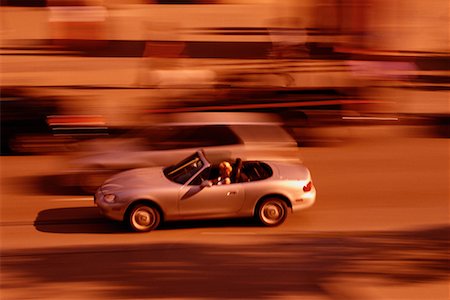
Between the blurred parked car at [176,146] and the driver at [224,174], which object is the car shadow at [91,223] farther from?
the blurred parked car at [176,146]

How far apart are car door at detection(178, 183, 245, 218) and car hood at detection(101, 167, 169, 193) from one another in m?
0.41

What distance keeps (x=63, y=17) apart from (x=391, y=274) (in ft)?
79.7

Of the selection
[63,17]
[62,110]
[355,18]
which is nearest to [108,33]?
[63,17]

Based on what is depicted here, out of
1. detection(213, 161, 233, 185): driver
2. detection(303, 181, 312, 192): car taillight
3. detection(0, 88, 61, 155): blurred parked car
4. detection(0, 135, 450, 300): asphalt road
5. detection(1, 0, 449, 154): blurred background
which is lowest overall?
detection(0, 135, 450, 300): asphalt road

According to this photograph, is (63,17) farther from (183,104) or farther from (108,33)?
(183,104)

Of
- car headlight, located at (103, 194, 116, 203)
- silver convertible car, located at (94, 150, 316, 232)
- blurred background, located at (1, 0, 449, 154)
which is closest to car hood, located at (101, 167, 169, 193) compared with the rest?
silver convertible car, located at (94, 150, 316, 232)

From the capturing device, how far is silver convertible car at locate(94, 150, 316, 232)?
11.0 m

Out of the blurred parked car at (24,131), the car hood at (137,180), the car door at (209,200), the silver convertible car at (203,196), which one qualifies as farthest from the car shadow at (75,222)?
the blurred parked car at (24,131)

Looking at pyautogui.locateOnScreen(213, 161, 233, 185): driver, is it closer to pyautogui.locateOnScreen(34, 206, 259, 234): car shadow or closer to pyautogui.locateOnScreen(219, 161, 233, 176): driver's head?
pyautogui.locateOnScreen(219, 161, 233, 176): driver's head

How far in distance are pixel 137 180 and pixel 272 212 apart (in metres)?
2.23

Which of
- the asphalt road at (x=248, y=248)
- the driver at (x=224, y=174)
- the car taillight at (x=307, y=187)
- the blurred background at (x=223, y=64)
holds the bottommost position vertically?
Result: the asphalt road at (x=248, y=248)

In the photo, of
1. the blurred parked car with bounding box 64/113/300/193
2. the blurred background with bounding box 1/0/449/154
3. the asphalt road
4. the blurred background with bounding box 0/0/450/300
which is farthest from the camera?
the blurred background with bounding box 1/0/449/154

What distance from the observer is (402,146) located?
1658 centimetres

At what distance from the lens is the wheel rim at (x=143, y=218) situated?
11.0 meters
